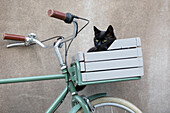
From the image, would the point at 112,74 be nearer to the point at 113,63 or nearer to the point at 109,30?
the point at 113,63

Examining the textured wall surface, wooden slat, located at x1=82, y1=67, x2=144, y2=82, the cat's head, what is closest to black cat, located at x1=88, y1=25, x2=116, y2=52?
the cat's head

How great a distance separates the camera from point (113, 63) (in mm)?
809

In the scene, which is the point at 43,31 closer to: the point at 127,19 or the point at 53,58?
the point at 53,58

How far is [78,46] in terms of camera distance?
1379 mm

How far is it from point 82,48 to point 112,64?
604 millimetres

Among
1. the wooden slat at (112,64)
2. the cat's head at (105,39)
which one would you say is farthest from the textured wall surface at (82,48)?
the wooden slat at (112,64)

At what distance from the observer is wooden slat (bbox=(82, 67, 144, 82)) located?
2.62ft

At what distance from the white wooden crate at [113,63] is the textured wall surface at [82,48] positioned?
22.7 inches

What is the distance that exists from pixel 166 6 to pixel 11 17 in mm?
1329

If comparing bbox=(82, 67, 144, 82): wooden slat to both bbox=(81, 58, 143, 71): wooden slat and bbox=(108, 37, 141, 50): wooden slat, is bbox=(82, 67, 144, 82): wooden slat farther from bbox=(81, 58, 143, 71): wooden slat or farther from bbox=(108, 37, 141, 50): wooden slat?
bbox=(108, 37, 141, 50): wooden slat

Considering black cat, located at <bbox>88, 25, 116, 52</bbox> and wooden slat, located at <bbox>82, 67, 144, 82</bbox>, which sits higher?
black cat, located at <bbox>88, 25, 116, 52</bbox>

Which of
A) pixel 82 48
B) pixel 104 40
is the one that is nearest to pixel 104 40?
pixel 104 40

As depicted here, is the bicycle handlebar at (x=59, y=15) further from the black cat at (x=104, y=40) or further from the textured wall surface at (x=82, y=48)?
the textured wall surface at (x=82, y=48)

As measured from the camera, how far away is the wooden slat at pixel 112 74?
0.80 meters
